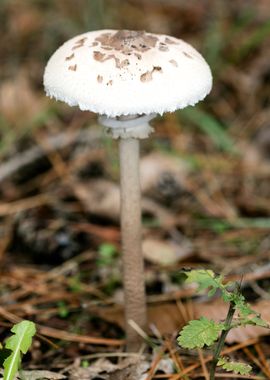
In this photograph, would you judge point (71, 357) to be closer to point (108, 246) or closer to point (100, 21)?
point (108, 246)

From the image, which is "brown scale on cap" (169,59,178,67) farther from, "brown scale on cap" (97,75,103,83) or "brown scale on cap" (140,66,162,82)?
"brown scale on cap" (97,75,103,83)

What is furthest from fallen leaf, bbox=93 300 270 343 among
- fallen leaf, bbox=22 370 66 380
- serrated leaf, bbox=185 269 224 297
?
serrated leaf, bbox=185 269 224 297

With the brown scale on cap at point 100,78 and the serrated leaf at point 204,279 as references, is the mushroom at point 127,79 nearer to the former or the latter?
the brown scale on cap at point 100,78

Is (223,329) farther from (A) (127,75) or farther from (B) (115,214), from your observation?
(B) (115,214)

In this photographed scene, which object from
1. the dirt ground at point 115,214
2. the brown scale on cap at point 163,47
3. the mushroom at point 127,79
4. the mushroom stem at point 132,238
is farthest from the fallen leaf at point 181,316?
the brown scale on cap at point 163,47

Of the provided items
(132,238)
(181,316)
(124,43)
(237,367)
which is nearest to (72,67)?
(124,43)
